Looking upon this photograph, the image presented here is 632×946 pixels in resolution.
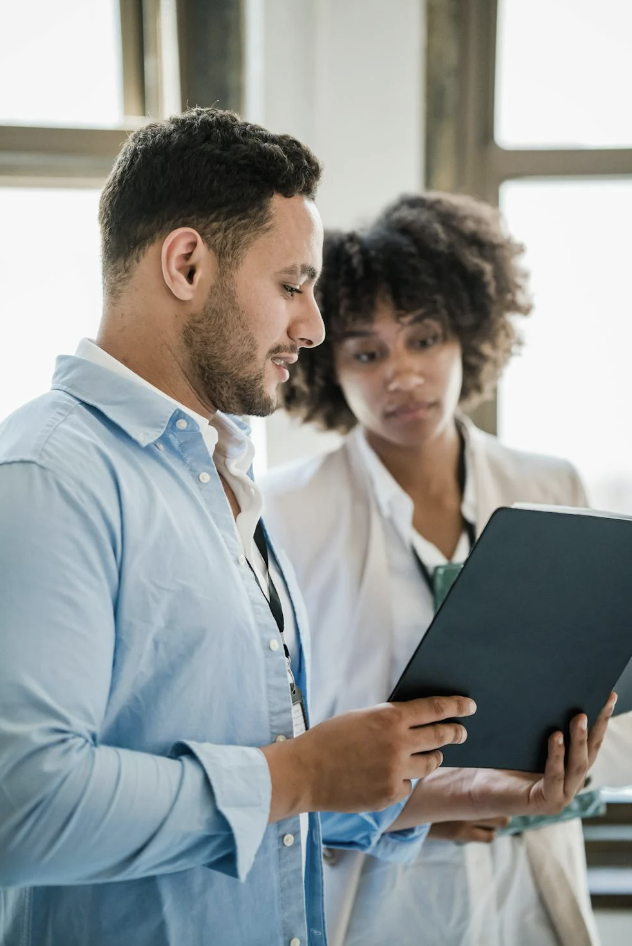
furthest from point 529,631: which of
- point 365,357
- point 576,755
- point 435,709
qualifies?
point 365,357

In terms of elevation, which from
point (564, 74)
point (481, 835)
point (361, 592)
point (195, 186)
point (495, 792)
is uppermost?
point (564, 74)

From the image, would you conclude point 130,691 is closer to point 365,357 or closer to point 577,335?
point 365,357

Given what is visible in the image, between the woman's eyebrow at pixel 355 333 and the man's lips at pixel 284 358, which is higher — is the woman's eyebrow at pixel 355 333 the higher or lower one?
the lower one

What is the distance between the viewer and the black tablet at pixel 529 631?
3.03 ft

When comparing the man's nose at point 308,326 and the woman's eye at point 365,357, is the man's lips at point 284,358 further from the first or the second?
the woman's eye at point 365,357

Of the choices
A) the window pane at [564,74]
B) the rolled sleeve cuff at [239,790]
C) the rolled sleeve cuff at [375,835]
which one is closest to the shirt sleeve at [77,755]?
the rolled sleeve cuff at [239,790]

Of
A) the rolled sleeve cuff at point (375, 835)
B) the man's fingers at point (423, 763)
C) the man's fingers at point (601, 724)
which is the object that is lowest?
the rolled sleeve cuff at point (375, 835)

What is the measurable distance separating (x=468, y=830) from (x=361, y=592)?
409 mm

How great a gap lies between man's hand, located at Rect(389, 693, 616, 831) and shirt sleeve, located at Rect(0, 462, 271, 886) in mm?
523

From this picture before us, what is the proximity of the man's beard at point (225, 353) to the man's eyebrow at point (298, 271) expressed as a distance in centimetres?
7

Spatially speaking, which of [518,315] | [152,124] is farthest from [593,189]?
[152,124]

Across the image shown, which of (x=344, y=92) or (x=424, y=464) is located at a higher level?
(x=344, y=92)

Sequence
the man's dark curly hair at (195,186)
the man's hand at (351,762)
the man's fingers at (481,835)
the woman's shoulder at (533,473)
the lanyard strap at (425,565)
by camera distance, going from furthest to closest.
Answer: the woman's shoulder at (533,473)
the lanyard strap at (425,565)
the man's fingers at (481,835)
the man's dark curly hair at (195,186)
the man's hand at (351,762)

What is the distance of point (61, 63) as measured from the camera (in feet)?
6.26
